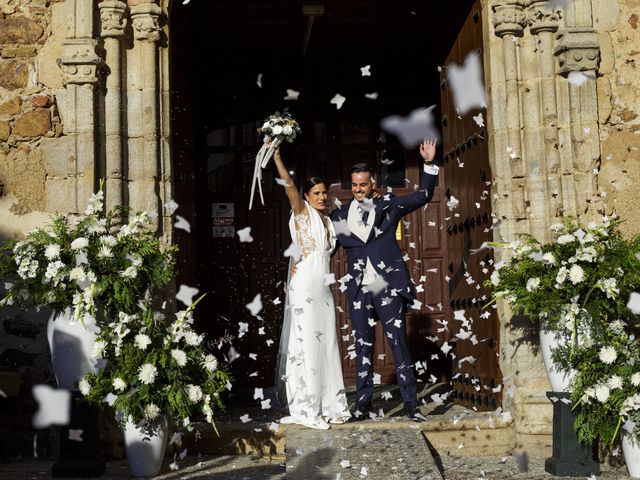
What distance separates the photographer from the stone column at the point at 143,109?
6.32 meters

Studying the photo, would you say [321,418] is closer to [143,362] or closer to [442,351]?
[143,362]

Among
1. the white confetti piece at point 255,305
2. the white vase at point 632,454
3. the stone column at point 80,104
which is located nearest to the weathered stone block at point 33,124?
the stone column at point 80,104

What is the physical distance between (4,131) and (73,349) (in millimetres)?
1678

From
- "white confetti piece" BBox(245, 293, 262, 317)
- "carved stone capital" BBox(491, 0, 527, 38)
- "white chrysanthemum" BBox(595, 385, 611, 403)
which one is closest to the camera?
"white chrysanthemum" BBox(595, 385, 611, 403)

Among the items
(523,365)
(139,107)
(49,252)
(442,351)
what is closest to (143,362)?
(49,252)

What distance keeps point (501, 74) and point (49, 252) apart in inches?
126

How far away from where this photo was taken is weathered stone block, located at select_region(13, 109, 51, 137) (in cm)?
636

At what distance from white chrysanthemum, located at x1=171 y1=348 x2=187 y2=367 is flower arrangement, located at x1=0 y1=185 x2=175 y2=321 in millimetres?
400

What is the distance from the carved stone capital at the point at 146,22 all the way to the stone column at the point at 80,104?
299 millimetres

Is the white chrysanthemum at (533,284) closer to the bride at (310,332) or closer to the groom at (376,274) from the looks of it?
the groom at (376,274)

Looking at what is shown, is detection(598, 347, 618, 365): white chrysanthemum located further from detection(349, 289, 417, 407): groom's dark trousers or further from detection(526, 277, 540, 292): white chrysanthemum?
detection(349, 289, 417, 407): groom's dark trousers

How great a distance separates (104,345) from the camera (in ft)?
18.2

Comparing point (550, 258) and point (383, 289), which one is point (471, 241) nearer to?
point (383, 289)

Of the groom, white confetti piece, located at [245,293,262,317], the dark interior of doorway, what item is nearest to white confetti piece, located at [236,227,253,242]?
the dark interior of doorway
